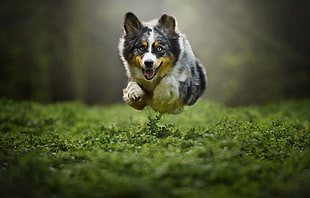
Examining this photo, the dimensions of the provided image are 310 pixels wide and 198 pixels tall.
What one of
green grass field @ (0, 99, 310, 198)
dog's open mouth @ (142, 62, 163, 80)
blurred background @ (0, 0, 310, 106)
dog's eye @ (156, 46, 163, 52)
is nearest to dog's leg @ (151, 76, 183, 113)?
dog's open mouth @ (142, 62, 163, 80)

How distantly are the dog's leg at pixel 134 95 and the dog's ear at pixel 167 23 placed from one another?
1004 mm

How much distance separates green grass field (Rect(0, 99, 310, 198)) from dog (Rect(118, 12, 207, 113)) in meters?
0.48

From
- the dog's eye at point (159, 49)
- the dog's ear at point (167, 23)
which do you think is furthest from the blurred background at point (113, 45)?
the dog's eye at point (159, 49)

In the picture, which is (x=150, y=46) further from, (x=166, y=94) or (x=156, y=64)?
(x=166, y=94)

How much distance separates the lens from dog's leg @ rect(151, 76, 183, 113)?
6047 mm

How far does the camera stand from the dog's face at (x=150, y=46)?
5.74 meters

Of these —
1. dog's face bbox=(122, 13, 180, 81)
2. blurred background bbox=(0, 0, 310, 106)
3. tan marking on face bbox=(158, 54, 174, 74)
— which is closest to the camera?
dog's face bbox=(122, 13, 180, 81)

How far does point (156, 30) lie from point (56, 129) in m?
2.89

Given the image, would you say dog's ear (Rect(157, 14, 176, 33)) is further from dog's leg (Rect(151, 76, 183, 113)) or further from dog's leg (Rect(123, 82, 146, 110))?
dog's leg (Rect(123, 82, 146, 110))

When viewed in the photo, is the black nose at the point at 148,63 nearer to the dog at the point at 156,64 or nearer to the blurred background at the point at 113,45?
the dog at the point at 156,64

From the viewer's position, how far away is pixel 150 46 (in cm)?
574

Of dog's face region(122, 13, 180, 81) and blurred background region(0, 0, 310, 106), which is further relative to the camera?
blurred background region(0, 0, 310, 106)

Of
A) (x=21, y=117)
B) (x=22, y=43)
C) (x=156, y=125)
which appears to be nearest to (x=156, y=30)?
(x=156, y=125)

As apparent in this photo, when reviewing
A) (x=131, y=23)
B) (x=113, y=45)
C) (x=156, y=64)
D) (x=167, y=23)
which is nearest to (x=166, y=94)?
(x=156, y=64)
